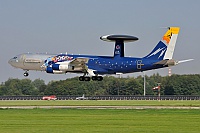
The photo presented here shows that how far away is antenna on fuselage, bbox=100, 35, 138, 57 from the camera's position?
331ft

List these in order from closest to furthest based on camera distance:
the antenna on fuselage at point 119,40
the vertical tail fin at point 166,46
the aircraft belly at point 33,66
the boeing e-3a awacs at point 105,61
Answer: the antenna on fuselage at point 119,40
the boeing e-3a awacs at point 105,61
the vertical tail fin at point 166,46
the aircraft belly at point 33,66

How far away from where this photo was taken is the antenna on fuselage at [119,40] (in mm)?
100875

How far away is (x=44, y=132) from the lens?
50.8 meters

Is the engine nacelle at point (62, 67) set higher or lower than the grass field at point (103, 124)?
higher

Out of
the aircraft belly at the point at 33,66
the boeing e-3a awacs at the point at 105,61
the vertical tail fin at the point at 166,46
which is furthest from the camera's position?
the aircraft belly at the point at 33,66

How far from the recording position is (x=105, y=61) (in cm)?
10419

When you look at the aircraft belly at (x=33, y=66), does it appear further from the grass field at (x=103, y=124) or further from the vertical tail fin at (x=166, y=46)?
the grass field at (x=103, y=124)

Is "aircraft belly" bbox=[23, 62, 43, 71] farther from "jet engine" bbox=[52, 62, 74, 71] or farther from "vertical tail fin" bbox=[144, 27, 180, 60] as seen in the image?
"vertical tail fin" bbox=[144, 27, 180, 60]

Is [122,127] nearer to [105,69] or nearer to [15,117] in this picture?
[15,117]

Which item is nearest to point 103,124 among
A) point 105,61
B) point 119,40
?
point 105,61

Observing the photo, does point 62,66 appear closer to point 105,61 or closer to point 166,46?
point 105,61

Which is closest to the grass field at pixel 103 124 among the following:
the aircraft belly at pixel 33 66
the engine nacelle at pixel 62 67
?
the engine nacelle at pixel 62 67

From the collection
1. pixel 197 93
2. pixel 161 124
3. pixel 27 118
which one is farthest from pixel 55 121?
pixel 197 93

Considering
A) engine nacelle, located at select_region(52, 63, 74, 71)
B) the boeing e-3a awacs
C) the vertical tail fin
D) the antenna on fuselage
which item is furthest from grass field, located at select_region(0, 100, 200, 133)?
engine nacelle, located at select_region(52, 63, 74, 71)
